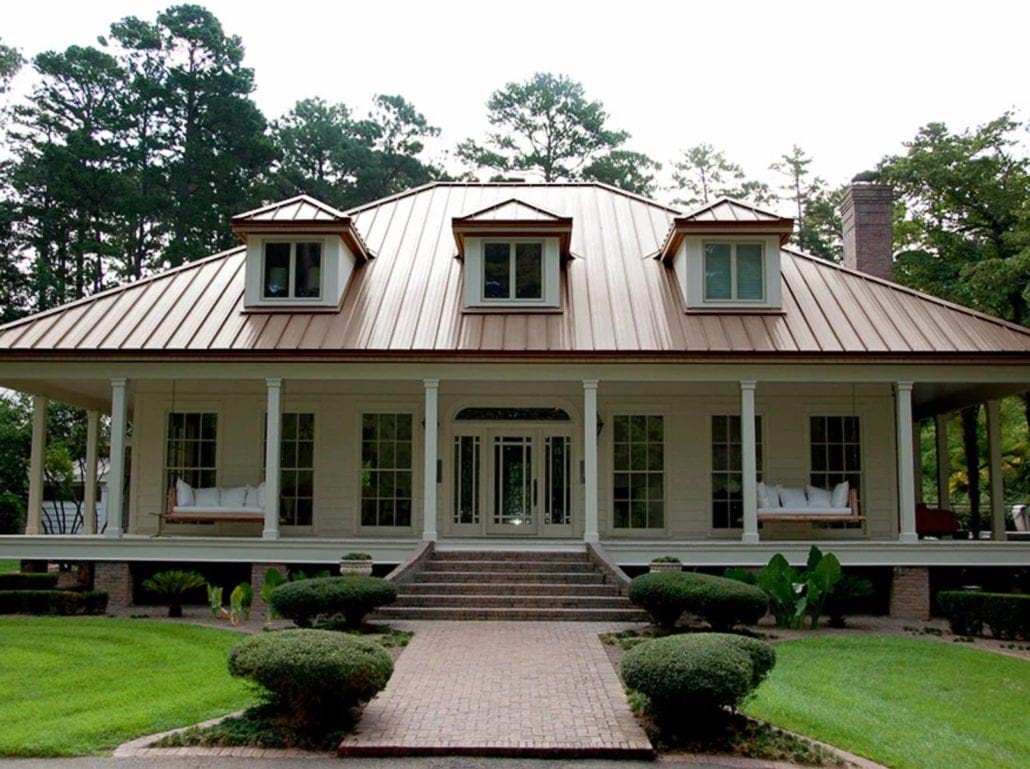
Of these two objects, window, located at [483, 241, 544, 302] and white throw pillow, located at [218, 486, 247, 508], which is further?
window, located at [483, 241, 544, 302]

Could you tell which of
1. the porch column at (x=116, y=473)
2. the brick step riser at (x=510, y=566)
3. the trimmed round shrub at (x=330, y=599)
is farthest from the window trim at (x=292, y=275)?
the trimmed round shrub at (x=330, y=599)

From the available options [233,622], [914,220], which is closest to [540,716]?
[233,622]

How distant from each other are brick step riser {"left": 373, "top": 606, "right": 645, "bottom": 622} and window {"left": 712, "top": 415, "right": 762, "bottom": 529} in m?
5.48

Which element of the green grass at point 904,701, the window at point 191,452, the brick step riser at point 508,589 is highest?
the window at point 191,452

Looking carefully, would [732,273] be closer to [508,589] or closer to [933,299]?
[933,299]

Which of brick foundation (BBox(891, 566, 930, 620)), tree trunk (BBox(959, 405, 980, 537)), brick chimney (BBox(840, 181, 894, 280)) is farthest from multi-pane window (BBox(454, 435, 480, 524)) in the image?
tree trunk (BBox(959, 405, 980, 537))

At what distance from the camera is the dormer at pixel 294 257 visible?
17.9m

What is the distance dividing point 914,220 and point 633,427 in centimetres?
1257

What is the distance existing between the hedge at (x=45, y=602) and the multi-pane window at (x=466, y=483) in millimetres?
6459

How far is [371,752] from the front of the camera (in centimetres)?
736

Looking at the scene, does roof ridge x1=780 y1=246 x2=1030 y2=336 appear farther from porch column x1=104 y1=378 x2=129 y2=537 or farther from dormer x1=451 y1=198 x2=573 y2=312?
porch column x1=104 y1=378 x2=129 y2=537

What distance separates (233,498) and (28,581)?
138 inches

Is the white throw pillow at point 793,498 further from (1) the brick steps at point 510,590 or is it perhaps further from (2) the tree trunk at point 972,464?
(2) the tree trunk at point 972,464

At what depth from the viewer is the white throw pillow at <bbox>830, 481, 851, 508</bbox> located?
17.4 metres
